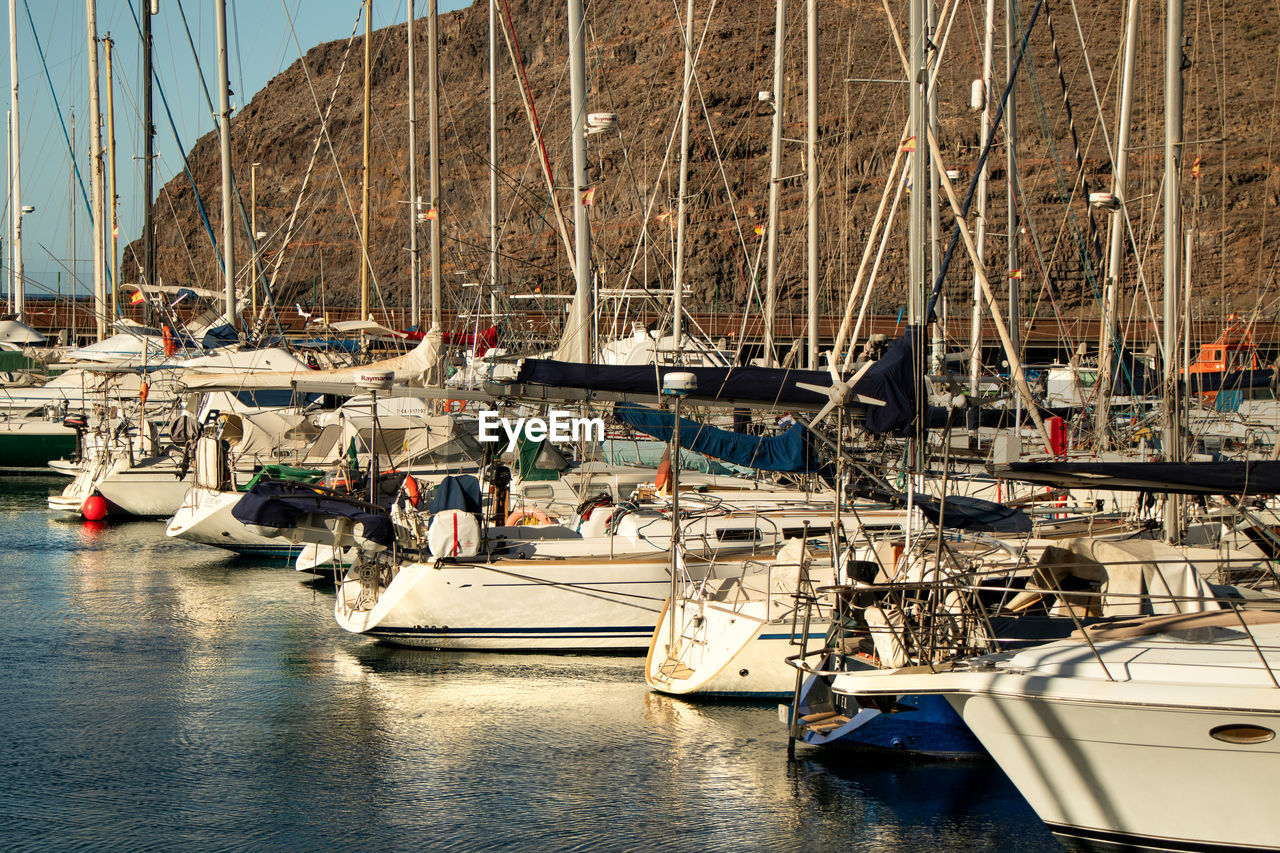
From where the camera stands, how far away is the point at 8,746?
12102 millimetres

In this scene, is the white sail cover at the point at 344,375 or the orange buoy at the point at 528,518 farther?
the white sail cover at the point at 344,375

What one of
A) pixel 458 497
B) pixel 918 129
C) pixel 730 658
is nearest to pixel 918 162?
pixel 918 129

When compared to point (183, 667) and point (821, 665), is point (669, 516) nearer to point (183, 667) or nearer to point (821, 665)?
point (821, 665)

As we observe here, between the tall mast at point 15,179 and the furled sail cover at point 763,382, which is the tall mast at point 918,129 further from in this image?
the tall mast at point 15,179

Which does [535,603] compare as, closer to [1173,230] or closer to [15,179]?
[1173,230]

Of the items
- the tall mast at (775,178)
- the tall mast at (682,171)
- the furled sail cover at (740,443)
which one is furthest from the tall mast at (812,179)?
the furled sail cover at (740,443)

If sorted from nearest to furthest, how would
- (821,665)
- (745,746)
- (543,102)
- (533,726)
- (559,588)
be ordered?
(821,665), (745,746), (533,726), (559,588), (543,102)

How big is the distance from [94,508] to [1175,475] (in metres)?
24.4

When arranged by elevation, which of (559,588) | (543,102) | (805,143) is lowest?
(559,588)

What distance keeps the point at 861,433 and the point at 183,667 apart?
8852 millimetres

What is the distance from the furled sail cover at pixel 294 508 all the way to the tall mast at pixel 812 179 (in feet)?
25.2

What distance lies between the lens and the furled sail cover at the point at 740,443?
52.1 ft

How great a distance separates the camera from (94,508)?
91.6ft

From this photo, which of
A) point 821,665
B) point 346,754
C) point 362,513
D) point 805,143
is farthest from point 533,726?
point 805,143
